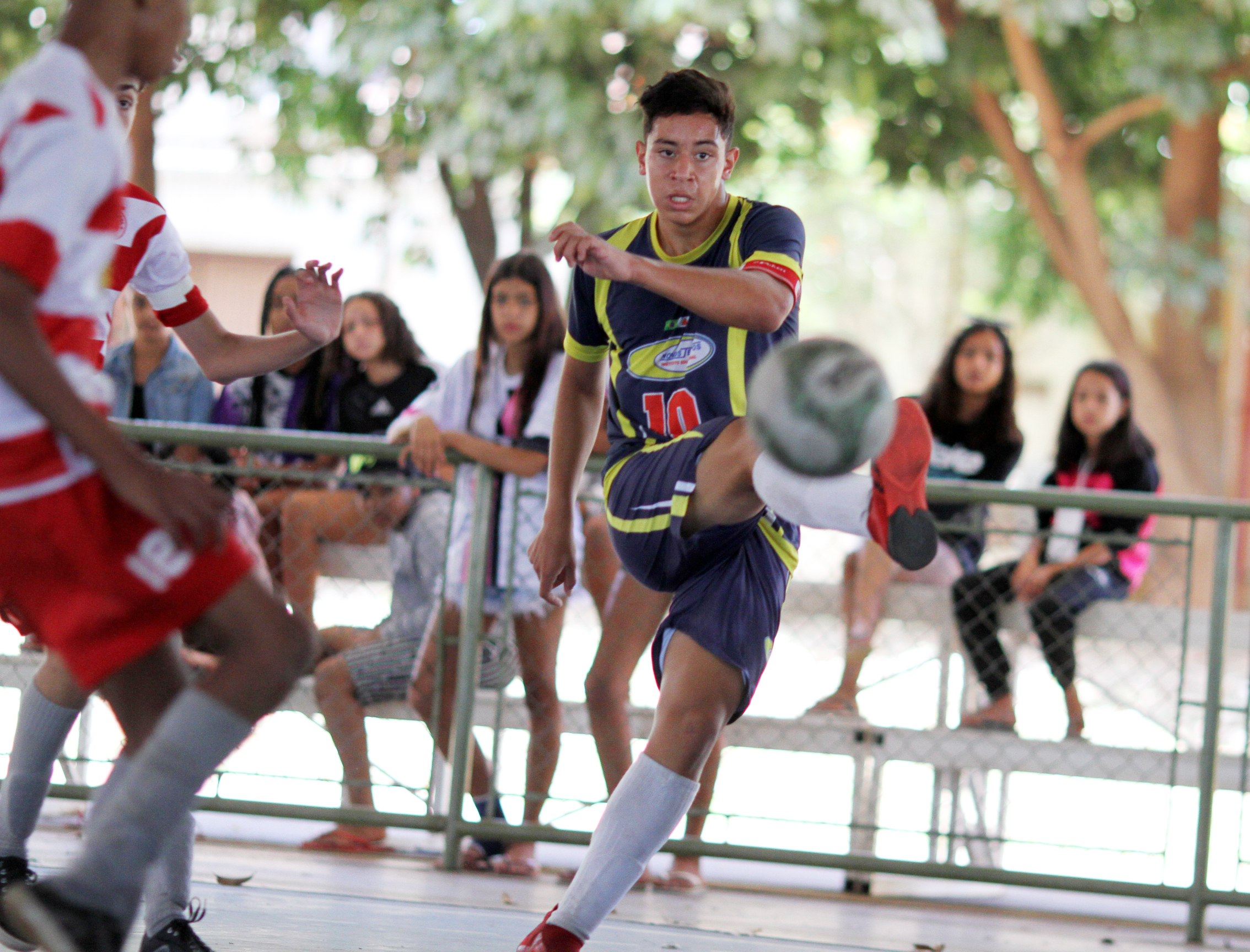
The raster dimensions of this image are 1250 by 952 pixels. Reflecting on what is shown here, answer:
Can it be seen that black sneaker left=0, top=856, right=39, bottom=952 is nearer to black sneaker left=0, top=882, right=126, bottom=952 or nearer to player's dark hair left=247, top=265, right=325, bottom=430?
black sneaker left=0, top=882, right=126, bottom=952

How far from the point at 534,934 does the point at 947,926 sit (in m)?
2.13

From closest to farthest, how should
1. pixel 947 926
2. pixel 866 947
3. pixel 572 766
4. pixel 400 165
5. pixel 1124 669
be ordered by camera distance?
pixel 866 947 → pixel 947 926 → pixel 572 766 → pixel 1124 669 → pixel 400 165

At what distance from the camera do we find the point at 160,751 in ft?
6.29

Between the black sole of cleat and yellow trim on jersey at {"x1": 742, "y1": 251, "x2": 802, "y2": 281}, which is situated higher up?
yellow trim on jersey at {"x1": 742, "y1": 251, "x2": 802, "y2": 281}

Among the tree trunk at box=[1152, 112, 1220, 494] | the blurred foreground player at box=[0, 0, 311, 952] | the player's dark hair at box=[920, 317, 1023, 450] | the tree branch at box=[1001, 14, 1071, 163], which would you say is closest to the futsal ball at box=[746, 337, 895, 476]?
the blurred foreground player at box=[0, 0, 311, 952]

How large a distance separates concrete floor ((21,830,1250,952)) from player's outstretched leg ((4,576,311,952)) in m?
1.07

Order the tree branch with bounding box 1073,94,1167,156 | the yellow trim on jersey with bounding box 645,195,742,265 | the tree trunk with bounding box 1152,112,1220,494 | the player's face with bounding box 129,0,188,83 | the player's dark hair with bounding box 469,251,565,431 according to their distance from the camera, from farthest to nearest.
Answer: the tree trunk with bounding box 1152,112,1220,494 → the tree branch with bounding box 1073,94,1167,156 → the player's dark hair with bounding box 469,251,565,431 → the yellow trim on jersey with bounding box 645,195,742,265 → the player's face with bounding box 129,0,188,83

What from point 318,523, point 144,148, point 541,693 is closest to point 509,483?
point 541,693

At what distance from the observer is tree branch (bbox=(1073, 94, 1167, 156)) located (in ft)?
28.9

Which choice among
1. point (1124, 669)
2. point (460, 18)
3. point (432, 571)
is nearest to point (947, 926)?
point (432, 571)

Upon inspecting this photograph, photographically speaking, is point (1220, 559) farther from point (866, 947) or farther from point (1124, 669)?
point (1124, 669)

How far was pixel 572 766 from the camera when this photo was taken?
5.33 m

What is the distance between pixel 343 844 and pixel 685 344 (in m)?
2.77

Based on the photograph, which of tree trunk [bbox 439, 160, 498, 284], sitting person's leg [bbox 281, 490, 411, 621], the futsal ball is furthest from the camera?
tree trunk [bbox 439, 160, 498, 284]
